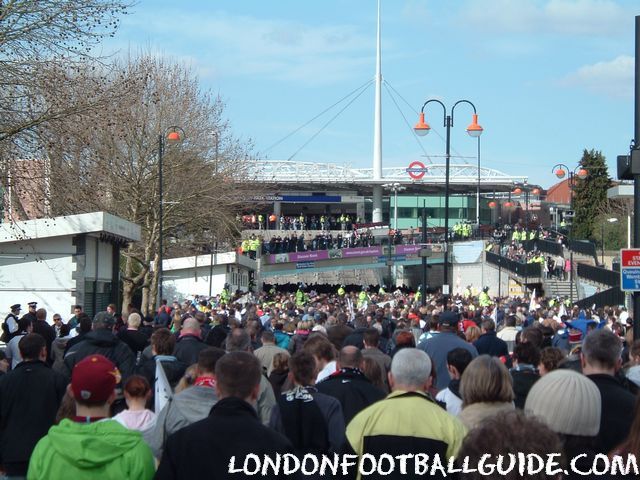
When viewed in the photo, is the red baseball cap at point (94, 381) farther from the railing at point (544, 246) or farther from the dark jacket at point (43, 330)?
the railing at point (544, 246)

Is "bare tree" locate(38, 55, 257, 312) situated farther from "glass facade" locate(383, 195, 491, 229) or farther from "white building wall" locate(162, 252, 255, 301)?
"glass facade" locate(383, 195, 491, 229)

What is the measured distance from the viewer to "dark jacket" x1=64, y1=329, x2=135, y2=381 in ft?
33.3

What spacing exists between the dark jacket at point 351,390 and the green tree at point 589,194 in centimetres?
8690

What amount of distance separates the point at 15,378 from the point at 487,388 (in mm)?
3817

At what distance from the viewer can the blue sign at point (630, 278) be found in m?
13.5

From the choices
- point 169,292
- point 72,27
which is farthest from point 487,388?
point 169,292

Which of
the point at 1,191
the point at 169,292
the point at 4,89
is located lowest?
the point at 169,292

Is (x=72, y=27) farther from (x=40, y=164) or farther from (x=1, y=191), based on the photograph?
(x=1, y=191)

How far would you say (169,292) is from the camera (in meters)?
52.6

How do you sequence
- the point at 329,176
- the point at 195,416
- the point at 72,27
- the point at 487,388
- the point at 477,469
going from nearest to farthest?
the point at 477,469 → the point at 487,388 → the point at 195,416 → the point at 72,27 → the point at 329,176

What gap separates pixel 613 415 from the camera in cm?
604

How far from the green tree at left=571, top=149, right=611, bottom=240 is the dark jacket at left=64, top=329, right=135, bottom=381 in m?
85.0

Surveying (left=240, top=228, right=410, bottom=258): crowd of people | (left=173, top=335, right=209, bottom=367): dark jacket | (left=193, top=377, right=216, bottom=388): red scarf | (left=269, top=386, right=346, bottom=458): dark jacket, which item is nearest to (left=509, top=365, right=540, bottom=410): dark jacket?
(left=269, top=386, right=346, bottom=458): dark jacket

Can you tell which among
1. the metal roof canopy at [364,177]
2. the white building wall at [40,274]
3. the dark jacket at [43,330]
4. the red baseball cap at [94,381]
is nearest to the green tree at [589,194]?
the metal roof canopy at [364,177]
